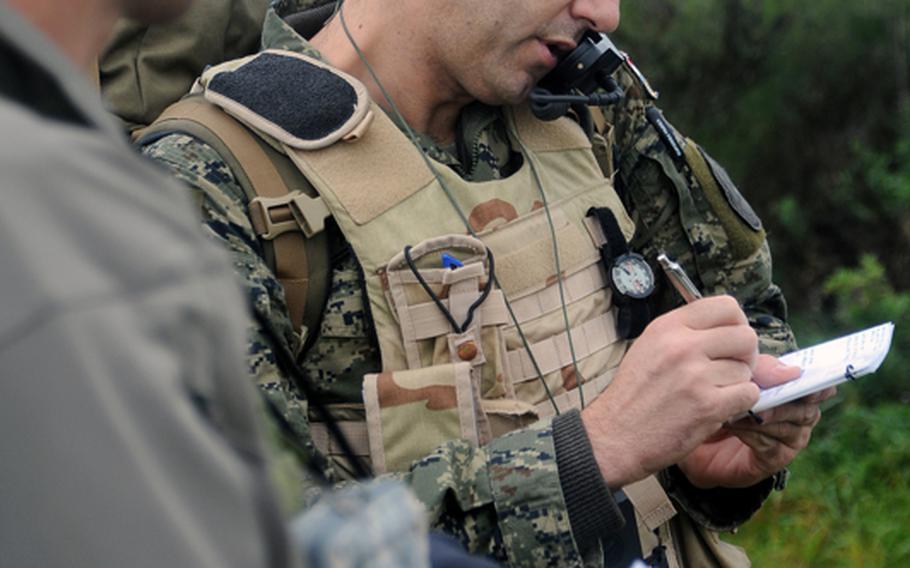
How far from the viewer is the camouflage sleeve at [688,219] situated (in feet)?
8.84

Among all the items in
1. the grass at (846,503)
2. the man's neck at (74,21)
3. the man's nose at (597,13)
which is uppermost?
the man's neck at (74,21)

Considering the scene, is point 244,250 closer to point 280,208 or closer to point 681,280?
point 280,208

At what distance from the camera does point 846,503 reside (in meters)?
4.01

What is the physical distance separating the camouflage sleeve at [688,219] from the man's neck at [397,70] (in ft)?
1.43

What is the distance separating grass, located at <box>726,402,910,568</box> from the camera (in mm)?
3791

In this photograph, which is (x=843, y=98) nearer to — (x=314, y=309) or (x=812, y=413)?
(x=812, y=413)

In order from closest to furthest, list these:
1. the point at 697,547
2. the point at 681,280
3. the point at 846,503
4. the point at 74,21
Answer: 1. the point at 74,21
2. the point at 681,280
3. the point at 697,547
4. the point at 846,503

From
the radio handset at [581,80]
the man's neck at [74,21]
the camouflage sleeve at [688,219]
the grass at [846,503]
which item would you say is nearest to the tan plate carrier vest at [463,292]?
the radio handset at [581,80]

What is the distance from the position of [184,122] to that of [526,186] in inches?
24.8

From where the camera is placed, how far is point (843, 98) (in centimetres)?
514

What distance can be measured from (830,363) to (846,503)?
186 cm

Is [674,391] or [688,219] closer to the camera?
[674,391]

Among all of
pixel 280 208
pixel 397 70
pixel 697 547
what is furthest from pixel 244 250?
pixel 697 547

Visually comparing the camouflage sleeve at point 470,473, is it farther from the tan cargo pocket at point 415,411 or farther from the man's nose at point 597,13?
the man's nose at point 597,13
